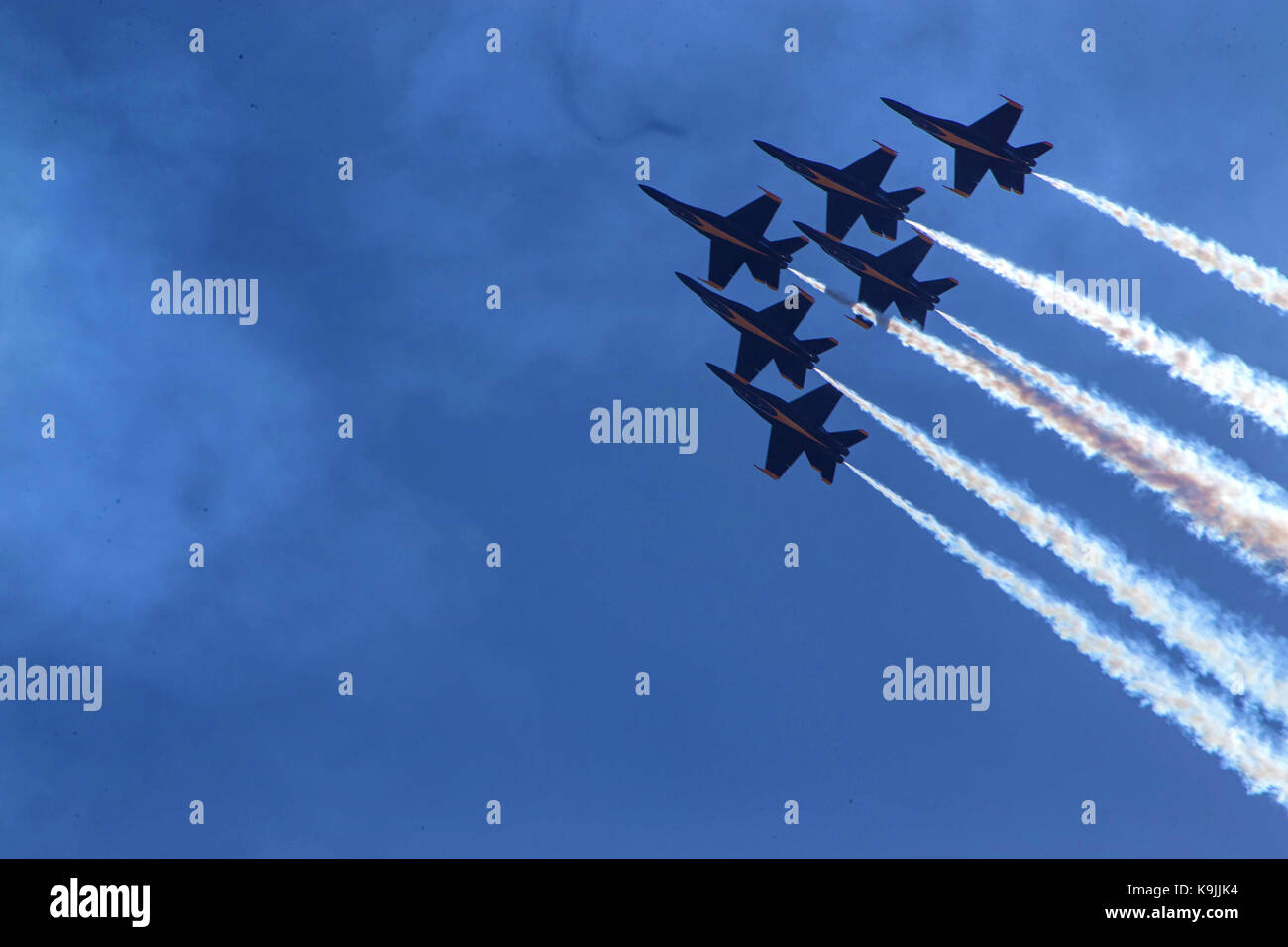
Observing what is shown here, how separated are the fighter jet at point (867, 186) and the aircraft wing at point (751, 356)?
10022 mm

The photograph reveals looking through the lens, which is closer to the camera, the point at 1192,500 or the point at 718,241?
the point at 1192,500

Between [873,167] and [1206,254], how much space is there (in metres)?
20.8

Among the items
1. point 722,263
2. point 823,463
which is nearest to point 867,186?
point 722,263

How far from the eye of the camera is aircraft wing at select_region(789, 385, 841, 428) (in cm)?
7600

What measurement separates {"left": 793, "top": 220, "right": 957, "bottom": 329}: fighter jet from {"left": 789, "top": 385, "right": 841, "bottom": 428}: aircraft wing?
5.05 m

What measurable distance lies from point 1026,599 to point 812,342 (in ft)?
67.7

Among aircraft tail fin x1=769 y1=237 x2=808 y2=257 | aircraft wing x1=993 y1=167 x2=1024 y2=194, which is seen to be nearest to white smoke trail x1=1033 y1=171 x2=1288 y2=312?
aircraft wing x1=993 y1=167 x2=1024 y2=194

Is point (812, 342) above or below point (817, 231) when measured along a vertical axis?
below

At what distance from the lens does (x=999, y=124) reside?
71.2 metres

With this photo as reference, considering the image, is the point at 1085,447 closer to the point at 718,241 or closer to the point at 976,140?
the point at 976,140
